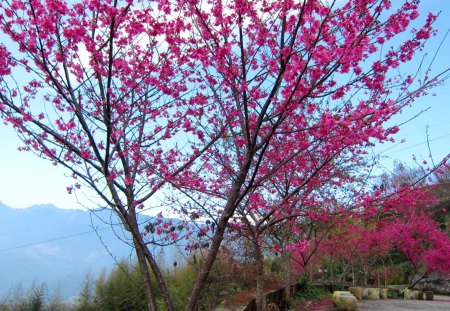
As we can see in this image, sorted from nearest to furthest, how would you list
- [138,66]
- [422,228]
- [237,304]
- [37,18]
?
[37,18], [138,66], [237,304], [422,228]

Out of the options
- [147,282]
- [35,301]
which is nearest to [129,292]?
[35,301]

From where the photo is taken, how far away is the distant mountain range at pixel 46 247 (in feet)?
26.0

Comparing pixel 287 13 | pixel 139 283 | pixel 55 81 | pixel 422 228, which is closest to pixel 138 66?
pixel 55 81

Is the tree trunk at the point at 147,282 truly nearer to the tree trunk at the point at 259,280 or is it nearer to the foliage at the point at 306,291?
the tree trunk at the point at 259,280

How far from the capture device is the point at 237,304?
7207 mm

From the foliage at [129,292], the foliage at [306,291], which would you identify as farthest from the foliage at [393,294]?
the foliage at [129,292]

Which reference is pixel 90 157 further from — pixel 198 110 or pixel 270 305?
pixel 270 305

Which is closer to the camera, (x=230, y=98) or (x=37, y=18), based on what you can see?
(x=37, y=18)

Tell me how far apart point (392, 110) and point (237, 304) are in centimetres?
471

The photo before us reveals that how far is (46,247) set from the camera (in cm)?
7650

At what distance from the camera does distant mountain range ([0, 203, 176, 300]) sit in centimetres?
794

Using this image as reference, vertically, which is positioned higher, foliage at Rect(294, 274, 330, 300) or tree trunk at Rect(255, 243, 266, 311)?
→ tree trunk at Rect(255, 243, 266, 311)

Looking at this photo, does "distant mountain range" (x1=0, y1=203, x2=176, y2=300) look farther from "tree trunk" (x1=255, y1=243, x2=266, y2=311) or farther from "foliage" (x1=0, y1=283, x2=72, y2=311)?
"tree trunk" (x1=255, y1=243, x2=266, y2=311)

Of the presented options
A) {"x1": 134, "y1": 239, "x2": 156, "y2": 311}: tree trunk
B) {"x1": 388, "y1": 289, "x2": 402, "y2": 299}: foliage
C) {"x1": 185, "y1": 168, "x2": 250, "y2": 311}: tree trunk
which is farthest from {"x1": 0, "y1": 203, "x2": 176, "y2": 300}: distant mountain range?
{"x1": 388, "y1": 289, "x2": 402, "y2": 299}: foliage
